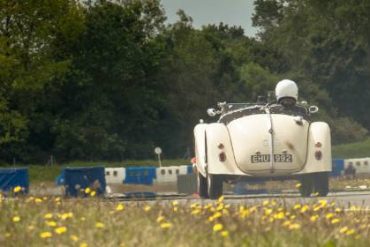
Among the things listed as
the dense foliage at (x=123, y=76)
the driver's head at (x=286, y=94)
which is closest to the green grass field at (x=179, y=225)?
the driver's head at (x=286, y=94)

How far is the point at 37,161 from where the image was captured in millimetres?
59906

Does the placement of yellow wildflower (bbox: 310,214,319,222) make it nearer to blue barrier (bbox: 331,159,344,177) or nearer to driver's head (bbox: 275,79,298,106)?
driver's head (bbox: 275,79,298,106)

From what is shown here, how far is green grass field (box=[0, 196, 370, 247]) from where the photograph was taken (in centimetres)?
839

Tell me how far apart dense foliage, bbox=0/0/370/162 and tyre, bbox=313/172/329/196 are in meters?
23.4

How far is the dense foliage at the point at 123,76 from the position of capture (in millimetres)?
46062

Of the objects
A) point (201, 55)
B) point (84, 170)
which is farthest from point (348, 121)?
point (84, 170)

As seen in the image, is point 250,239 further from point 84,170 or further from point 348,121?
point 348,121

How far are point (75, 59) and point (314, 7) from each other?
25802 mm

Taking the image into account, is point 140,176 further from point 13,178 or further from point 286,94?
point 286,94

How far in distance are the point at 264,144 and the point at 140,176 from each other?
20.7 m

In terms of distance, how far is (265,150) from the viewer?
746 inches

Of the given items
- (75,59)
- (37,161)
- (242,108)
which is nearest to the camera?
(242,108)

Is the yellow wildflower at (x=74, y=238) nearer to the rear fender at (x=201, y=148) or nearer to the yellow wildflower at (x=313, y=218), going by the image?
the yellow wildflower at (x=313, y=218)

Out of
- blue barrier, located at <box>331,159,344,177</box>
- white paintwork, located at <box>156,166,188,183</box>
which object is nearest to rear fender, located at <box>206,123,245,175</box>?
white paintwork, located at <box>156,166,188,183</box>
